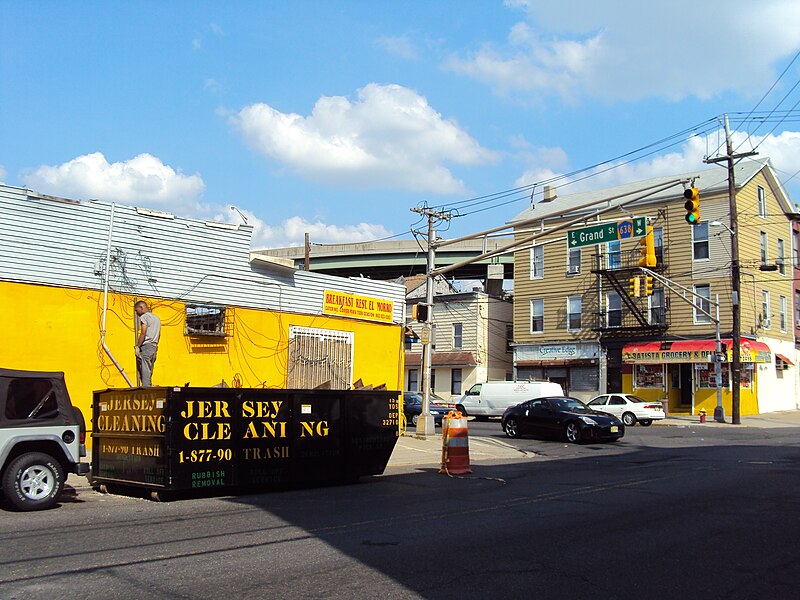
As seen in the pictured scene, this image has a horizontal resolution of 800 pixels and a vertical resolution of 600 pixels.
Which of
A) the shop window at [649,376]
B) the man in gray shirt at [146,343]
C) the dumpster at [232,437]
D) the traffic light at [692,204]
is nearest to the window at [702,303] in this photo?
the shop window at [649,376]

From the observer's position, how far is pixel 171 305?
18484 mm

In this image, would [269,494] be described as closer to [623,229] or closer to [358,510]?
[358,510]

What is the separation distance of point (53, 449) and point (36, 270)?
22.1ft

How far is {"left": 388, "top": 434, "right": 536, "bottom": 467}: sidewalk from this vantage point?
17.5m

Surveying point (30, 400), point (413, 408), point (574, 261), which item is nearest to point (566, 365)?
point (574, 261)

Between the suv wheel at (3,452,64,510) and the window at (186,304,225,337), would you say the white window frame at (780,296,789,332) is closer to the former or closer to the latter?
the window at (186,304,225,337)

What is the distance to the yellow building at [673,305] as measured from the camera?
38562mm

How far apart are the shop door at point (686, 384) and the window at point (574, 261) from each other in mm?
7996

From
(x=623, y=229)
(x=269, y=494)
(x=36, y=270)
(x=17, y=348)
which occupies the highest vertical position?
(x=623, y=229)

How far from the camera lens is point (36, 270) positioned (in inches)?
639

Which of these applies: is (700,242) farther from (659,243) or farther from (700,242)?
(659,243)

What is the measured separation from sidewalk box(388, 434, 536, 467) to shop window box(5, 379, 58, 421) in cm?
758

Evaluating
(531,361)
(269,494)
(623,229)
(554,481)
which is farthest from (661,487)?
(531,361)

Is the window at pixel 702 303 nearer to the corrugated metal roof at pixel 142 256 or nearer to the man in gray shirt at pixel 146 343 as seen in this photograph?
the corrugated metal roof at pixel 142 256
